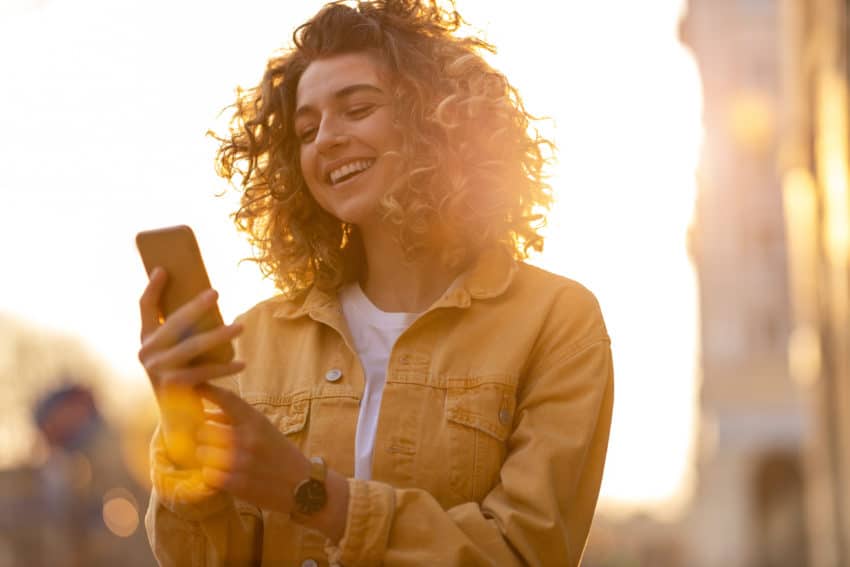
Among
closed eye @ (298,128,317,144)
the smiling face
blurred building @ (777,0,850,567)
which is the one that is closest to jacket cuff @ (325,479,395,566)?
the smiling face

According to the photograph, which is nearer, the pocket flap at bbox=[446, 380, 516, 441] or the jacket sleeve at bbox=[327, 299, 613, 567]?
the jacket sleeve at bbox=[327, 299, 613, 567]

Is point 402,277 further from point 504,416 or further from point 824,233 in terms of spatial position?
point 824,233

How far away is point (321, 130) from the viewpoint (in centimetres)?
374

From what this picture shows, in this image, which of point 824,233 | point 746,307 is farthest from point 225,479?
point 746,307

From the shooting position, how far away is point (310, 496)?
3205 millimetres

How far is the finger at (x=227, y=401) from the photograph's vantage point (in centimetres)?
306

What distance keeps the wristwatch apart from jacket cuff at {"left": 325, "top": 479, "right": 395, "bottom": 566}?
0.25 feet

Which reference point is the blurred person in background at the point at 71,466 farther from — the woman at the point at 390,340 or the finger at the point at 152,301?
the finger at the point at 152,301

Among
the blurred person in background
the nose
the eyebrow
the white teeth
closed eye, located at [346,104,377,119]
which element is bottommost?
the blurred person in background

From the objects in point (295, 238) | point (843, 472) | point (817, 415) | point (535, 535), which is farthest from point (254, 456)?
point (817, 415)

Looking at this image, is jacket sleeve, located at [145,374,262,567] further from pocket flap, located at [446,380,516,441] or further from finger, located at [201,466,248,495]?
pocket flap, located at [446,380,516,441]

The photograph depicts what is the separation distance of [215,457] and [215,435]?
0.05m

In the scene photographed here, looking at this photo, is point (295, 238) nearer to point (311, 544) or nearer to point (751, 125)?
point (311, 544)

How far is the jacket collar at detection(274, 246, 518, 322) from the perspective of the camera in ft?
12.2
